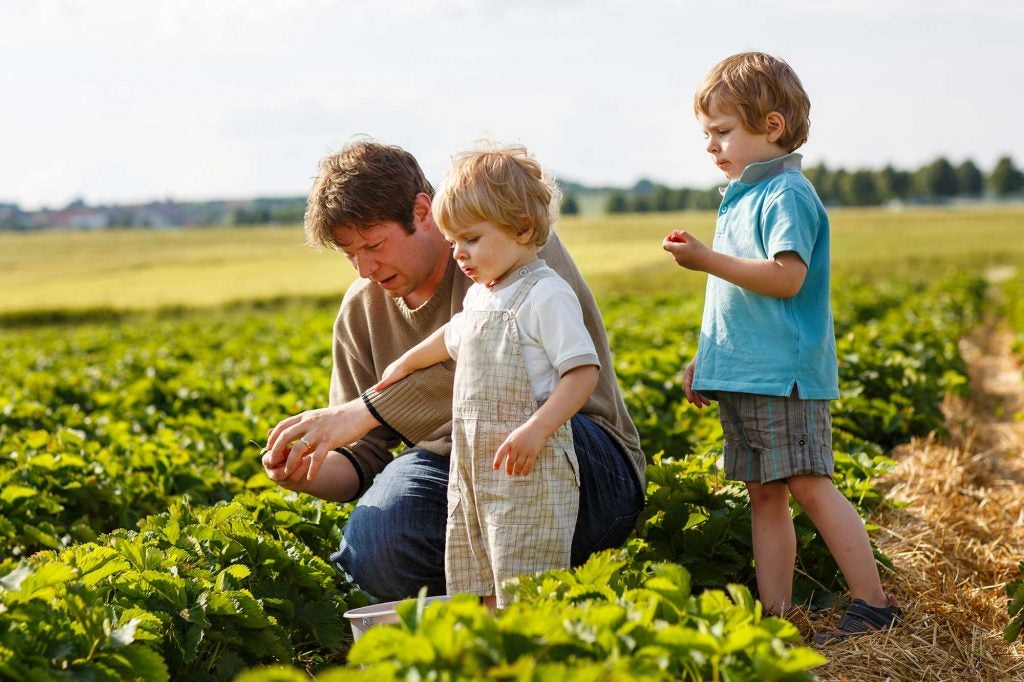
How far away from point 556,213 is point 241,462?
116 inches

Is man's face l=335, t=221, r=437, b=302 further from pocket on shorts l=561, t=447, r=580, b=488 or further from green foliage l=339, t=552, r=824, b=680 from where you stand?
green foliage l=339, t=552, r=824, b=680

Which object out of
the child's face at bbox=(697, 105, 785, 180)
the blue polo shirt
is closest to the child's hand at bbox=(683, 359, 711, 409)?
the blue polo shirt

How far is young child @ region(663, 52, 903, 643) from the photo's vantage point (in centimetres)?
320

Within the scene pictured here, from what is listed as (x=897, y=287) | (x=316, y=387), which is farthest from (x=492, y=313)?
(x=897, y=287)

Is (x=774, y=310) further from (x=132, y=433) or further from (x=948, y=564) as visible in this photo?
(x=132, y=433)

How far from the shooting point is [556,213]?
321 centimetres

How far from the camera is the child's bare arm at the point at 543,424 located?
286 cm

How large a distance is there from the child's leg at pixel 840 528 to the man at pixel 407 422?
2.03 ft

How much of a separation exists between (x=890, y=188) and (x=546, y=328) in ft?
353

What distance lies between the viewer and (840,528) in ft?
10.7

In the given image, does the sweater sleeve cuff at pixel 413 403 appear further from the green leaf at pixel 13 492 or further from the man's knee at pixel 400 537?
the green leaf at pixel 13 492

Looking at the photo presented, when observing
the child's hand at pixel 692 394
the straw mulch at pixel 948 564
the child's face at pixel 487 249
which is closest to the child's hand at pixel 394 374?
the child's face at pixel 487 249

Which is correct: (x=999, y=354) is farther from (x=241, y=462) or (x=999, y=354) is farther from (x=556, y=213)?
(x=556, y=213)

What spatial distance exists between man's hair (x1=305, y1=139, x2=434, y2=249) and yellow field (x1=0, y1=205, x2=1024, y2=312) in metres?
21.7
